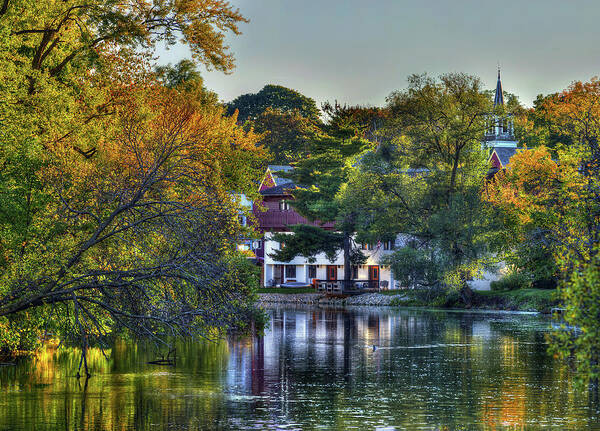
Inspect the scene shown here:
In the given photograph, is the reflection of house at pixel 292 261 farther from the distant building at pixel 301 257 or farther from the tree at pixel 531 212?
the tree at pixel 531 212

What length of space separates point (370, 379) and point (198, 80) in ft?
98.8

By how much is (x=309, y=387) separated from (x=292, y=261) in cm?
6842

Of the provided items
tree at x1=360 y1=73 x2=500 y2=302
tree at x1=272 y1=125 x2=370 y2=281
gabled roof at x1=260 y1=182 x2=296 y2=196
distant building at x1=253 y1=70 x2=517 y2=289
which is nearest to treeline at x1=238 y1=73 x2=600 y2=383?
tree at x1=360 y1=73 x2=500 y2=302

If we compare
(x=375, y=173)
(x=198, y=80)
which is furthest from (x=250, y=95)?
(x=198, y=80)

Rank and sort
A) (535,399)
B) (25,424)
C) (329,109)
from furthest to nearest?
(329,109) → (535,399) → (25,424)

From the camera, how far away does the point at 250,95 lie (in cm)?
14350

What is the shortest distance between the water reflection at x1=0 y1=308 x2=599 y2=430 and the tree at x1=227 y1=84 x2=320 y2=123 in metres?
97.2

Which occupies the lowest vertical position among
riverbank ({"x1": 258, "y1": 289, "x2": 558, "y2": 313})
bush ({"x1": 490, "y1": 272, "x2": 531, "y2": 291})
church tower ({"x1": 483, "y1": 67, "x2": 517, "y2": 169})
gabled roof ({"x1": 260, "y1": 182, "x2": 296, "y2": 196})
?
riverbank ({"x1": 258, "y1": 289, "x2": 558, "y2": 313})

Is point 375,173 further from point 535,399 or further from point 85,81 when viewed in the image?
point 535,399

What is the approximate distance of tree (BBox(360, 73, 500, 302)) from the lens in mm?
67000

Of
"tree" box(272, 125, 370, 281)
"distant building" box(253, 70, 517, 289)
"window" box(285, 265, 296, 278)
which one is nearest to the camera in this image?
"tree" box(272, 125, 370, 281)

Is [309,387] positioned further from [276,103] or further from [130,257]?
[276,103]

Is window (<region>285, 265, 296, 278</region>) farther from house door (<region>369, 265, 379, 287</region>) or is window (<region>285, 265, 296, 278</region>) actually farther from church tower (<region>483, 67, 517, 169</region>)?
church tower (<region>483, 67, 517, 169</region>)

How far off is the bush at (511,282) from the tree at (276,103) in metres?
71.2
